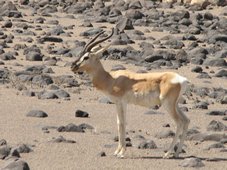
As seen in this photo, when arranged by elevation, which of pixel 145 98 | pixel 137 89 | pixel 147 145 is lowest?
pixel 147 145

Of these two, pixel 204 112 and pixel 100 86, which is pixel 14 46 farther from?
pixel 100 86

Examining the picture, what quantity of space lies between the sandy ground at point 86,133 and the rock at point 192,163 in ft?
0.40

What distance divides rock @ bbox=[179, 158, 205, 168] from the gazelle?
1.83ft

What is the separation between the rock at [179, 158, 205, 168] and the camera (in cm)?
1304

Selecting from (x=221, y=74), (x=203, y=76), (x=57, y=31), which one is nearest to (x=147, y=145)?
(x=203, y=76)

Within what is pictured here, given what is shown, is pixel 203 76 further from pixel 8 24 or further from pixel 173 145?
pixel 8 24

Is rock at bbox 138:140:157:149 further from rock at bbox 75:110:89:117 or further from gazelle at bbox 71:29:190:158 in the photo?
rock at bbox 75:110:89:117

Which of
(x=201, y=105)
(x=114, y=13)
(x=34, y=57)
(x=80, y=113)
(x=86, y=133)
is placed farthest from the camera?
(x=114, y=13)

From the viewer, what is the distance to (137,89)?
1383 cm

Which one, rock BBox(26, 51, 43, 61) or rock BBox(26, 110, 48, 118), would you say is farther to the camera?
rock BBox(26, 51, 43, 61)

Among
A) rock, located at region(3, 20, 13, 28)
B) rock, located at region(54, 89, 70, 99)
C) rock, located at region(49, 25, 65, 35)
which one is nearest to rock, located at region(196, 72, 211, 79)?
rock, located at region(54, 89, 70, 99)

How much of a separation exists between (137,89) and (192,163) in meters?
1.56

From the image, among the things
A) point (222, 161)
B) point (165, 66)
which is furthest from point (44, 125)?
point (165, 66)

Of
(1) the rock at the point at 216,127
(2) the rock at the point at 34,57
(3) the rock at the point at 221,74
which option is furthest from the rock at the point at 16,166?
(2) the rock at the point at 34,57
